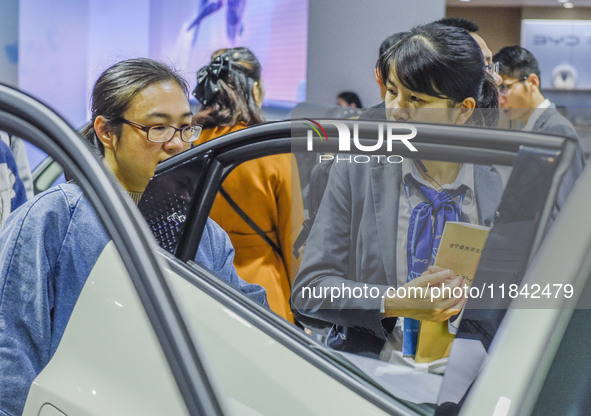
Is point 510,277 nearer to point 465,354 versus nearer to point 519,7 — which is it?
point 465,354

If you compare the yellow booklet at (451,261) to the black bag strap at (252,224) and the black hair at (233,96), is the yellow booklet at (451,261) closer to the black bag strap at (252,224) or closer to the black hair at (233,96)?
the black bag strap at (252,224)

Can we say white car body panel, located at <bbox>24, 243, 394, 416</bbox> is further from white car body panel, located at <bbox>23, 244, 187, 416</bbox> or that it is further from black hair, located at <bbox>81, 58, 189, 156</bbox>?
black hair, located at <bbox>81, 58, 189, 156</bbox>

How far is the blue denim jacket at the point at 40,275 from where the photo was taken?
90 centimetres

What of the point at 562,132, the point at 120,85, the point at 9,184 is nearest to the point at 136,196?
the point at 120,85

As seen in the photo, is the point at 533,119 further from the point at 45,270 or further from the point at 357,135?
the point at 45,270

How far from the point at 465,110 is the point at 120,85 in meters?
0.68

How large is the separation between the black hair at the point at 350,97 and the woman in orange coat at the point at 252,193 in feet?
5.93

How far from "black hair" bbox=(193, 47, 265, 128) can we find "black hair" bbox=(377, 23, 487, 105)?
0.87 m

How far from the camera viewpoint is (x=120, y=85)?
1.31 m

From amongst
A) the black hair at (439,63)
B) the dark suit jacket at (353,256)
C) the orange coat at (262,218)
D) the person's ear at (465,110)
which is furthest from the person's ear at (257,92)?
the dark suit jacket at (353,256)

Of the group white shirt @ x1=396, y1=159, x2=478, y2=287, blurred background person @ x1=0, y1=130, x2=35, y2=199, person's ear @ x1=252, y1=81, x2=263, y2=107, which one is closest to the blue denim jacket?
white shirt @ x1=396, y1=159, x2=478, y2=287

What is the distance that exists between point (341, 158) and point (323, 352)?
0.24 metres

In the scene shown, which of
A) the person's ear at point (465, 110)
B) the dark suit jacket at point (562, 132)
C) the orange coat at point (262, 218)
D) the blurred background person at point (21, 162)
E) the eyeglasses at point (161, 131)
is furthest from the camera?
the blurred background person at point (21, 162)

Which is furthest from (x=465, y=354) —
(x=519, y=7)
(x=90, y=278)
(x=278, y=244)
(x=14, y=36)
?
(x=519, y=7)
